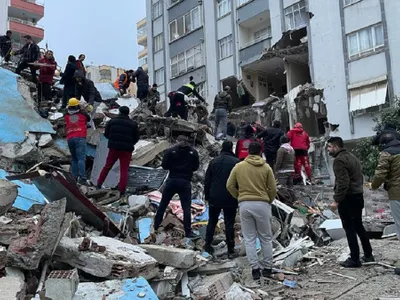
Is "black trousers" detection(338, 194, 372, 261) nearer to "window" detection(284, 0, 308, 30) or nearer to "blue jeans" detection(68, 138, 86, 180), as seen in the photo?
"blue jeans" detection(68, 138, 86, 180)

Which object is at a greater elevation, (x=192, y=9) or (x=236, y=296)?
(x=192, y=9)

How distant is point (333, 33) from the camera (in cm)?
2245

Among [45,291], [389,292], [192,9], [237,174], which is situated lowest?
[389,292]

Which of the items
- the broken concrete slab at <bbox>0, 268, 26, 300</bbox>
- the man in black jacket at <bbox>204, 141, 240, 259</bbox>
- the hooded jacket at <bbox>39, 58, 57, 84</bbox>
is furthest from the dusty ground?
the hooded jacket at <bbox>39, 58, 57, 84</bbox>

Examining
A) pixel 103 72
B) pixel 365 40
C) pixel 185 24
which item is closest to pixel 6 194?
pixel 365 40

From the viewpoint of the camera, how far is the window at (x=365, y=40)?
20.6 metres

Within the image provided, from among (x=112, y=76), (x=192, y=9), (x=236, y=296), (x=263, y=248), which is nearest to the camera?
(x=236, y=296)

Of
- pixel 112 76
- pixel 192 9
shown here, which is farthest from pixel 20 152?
pixel 112 76

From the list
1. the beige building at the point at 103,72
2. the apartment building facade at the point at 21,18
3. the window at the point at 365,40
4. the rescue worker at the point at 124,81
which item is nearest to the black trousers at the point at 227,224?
the rescue worker at the point at 124,81

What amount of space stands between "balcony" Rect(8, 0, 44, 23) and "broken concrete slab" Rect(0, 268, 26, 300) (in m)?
45.4

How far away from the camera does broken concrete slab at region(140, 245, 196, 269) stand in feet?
16.4

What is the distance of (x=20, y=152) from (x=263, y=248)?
594cm

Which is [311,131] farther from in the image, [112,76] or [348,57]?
[112,76]

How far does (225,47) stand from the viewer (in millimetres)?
29469
